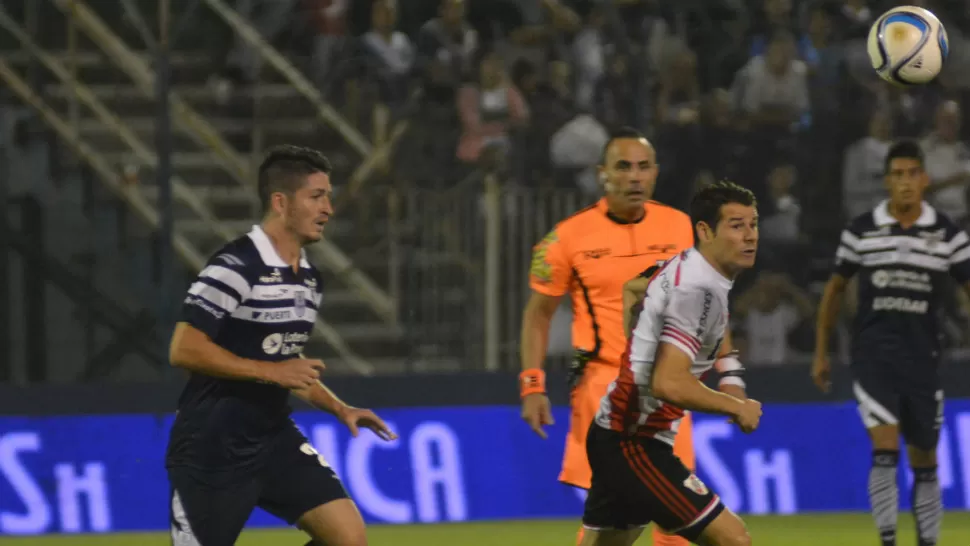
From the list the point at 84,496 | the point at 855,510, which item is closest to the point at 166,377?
the point at 84,496

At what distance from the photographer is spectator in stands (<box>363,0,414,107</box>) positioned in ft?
44.2

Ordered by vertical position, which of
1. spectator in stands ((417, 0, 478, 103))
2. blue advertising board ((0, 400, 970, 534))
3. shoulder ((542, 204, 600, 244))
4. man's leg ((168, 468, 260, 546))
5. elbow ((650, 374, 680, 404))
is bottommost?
blue advertising board ((0, 400, 970, 534))

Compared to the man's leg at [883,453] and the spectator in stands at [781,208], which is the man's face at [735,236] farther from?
the spectator in stands at [781,208]

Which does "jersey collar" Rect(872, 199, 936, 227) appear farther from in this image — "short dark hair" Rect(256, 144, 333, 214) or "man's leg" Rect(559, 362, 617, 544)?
"short dark hair" Rect(256, 144, 333, 214)

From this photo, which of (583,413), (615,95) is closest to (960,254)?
(583,413)

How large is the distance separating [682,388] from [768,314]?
6970 millimetres

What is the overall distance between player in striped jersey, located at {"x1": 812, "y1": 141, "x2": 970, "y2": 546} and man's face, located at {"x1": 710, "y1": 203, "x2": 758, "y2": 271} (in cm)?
312

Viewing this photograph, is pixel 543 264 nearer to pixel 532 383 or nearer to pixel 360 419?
pixel 532 383

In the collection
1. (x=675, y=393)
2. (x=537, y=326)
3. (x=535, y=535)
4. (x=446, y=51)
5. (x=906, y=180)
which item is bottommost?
(x=535, y=535)

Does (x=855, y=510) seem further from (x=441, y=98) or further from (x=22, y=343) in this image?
(x=22, y=343)

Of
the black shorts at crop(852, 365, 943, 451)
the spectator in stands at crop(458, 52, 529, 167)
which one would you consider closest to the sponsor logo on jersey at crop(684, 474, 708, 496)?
the black shorts at crop(852, 365, 943, 451)

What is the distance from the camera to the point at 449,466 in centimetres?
1129

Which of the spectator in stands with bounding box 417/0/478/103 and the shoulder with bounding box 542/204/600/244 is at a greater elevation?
the spectator in stands with bounding box 417/0/478/103

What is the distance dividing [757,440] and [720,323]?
228 inches
